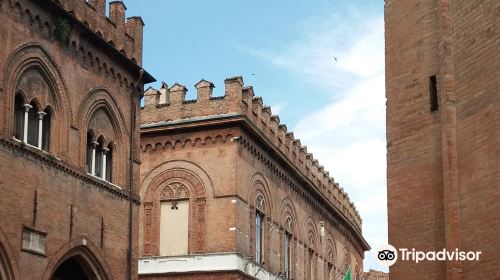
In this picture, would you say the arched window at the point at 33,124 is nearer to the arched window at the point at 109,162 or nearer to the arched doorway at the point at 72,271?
the arched window at the point at 109,162

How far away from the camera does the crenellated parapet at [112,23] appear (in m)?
23.1

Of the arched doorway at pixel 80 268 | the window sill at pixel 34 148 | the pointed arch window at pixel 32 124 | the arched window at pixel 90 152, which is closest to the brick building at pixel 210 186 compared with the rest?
the arched doorway at pixel 80 268

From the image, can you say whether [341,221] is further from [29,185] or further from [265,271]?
[29,185]

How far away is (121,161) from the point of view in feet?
81.2

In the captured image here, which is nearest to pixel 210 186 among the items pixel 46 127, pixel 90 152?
pixel 90 152

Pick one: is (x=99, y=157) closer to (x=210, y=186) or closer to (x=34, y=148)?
(x=34, y=148)

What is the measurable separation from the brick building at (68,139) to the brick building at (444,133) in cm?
815

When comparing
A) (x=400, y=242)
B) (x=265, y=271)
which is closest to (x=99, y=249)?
(x=400, y=242)

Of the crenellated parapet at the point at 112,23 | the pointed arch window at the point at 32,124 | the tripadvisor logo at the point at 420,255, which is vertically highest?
the crenellated parapet at the point at 112,23

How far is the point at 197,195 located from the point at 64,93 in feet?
38.1

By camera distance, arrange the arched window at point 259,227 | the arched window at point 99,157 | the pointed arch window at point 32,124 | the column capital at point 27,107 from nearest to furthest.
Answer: the pointed arch window at point 32,124 → the column capital at point 27,107 → the arched window at point 99,157 → the arched window at point 259,227

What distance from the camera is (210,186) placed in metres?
32.9

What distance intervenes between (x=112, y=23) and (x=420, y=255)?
1201cm

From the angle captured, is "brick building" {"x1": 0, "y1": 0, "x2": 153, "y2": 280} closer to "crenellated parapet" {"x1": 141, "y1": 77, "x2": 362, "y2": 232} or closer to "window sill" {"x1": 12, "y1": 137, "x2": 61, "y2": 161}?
"window sill" {"x1": 12, "y1": 137, "x2": 61, "y2": 161}
